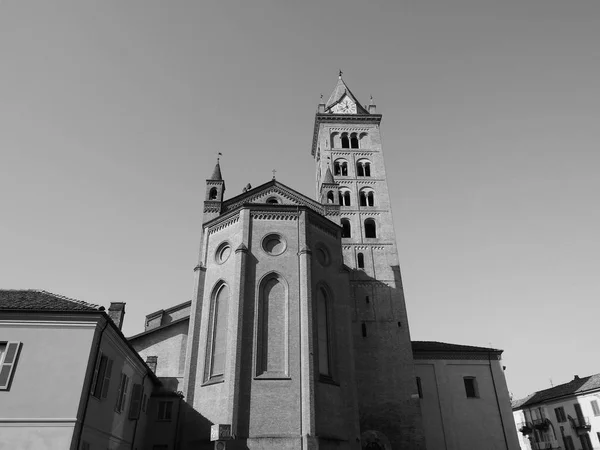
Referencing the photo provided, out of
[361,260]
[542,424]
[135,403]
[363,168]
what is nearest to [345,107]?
[363,168]

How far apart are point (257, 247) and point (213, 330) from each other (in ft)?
16.0

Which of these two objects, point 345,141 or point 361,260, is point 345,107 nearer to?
point 345,141

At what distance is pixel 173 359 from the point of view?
27.2 metres

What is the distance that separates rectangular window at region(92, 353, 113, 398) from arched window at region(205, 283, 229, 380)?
20.8ft

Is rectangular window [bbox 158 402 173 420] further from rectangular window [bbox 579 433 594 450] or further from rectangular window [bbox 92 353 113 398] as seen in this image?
rectangular window [bbox 579 433 594 450]

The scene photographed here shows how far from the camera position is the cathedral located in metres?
20.9

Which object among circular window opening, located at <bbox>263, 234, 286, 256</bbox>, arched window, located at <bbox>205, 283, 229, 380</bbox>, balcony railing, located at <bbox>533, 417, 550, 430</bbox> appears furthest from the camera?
balcony railing, located at <bbox>533, 417, 550, 430</bbox>

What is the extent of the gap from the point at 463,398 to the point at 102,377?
2668 cm

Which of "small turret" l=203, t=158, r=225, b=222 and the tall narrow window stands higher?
"small turret" l=203, t=158, r=225, b=222

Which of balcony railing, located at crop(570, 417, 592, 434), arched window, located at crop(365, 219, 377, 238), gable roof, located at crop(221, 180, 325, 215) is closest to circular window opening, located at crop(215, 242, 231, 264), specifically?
gable roof, located at crop(221, 180, 325, 215)

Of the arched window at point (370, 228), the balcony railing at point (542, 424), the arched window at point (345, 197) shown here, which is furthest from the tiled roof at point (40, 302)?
the balcony railing at point (542, 424)

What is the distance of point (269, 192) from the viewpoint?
1203 inches

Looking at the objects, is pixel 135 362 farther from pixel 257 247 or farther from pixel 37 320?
pixel 257 247

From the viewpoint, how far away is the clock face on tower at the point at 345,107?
146ft
